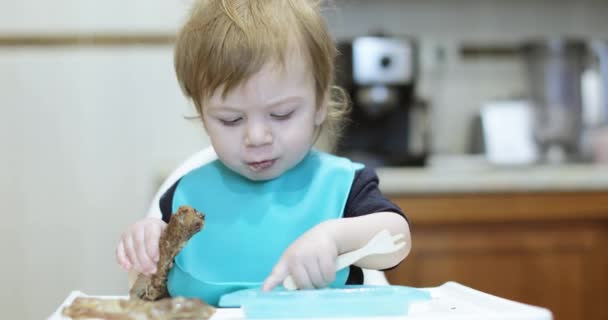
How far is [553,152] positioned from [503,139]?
0.16 meters

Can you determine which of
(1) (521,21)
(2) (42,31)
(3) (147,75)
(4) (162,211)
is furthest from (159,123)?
(1) (521,21)

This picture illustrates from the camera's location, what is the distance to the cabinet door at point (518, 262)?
80.1 inches

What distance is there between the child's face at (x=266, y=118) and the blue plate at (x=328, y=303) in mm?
280

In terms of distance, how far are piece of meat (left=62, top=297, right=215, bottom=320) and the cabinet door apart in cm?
133

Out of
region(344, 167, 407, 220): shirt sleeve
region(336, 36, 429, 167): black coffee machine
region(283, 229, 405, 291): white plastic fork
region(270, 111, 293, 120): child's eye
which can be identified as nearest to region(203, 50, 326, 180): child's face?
region(270, 111, 293, 120): child's eye

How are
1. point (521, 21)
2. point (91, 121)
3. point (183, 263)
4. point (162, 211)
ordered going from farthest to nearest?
point (521, 21), point (91, 121), point (162, 211), point (183, 263)

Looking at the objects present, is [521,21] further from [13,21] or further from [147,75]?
[13,21]

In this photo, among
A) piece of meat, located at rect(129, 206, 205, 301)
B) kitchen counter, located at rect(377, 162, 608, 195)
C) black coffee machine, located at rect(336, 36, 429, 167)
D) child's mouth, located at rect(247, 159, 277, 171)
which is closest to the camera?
piece of meat, located at rect(129, 206, 205, 301)

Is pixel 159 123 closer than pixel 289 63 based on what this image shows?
No

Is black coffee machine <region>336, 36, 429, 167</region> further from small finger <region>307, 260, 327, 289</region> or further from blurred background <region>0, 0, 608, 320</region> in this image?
small finger <region>307, 260, 327, 289</region>

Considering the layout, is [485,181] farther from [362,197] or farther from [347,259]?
[347,259]

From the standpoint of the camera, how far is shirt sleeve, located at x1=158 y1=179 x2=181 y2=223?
115 centimetres

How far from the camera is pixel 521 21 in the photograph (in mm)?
2666

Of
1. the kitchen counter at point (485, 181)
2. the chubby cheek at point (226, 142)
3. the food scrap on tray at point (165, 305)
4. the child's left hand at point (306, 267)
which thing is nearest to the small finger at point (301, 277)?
the child's left hand at point (306, 267)
